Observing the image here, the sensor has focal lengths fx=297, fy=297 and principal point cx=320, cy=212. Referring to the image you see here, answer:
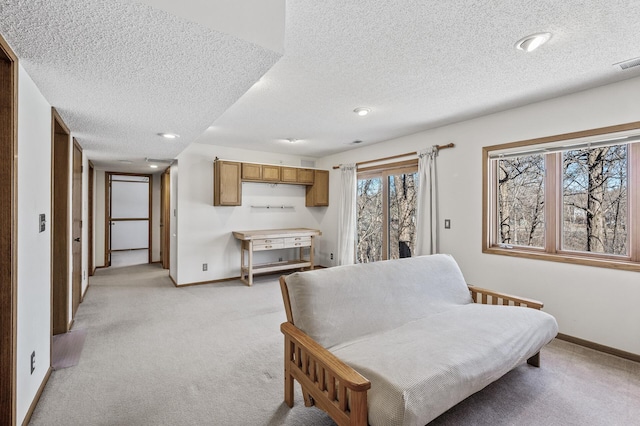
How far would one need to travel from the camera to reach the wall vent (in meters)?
2.19

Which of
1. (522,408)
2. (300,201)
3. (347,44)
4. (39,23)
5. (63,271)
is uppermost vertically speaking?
(347,44)

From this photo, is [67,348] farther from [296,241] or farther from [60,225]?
[296,241]

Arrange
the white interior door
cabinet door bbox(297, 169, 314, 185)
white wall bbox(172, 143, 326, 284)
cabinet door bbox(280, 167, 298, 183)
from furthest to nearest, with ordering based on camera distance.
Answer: the white interior door
cabinet door bbox(297, 169, 314, 185)
cabinet door bbox(280, 167, 298, 183)
white wall bbox(172, 143, 326, 284)

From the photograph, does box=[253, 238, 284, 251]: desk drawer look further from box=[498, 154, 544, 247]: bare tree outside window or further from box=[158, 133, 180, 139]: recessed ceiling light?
box=[498, 154, 544, 247]: bare tree outside window

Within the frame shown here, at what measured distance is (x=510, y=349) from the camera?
72.9 inches

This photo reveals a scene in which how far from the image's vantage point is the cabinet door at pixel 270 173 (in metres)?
5.35

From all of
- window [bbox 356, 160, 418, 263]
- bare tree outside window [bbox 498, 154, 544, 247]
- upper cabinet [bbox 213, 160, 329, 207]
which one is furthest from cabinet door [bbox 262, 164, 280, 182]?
bare tree outside window [bbox 498, 154, 544, 247]

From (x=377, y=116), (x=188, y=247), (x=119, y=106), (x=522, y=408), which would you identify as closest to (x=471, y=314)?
(x=522, y=408)

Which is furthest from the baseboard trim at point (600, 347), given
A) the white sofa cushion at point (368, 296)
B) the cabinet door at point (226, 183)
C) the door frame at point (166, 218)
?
the door frame at point (166, 218)

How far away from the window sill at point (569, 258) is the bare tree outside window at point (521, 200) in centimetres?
17

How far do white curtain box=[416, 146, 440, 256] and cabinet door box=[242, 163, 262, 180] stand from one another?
2.72 meters

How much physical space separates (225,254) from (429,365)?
14.3ft

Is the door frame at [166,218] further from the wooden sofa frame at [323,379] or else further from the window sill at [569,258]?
the window sill at [569,258]

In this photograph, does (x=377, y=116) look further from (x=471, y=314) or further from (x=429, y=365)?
(x=429, y=365)
